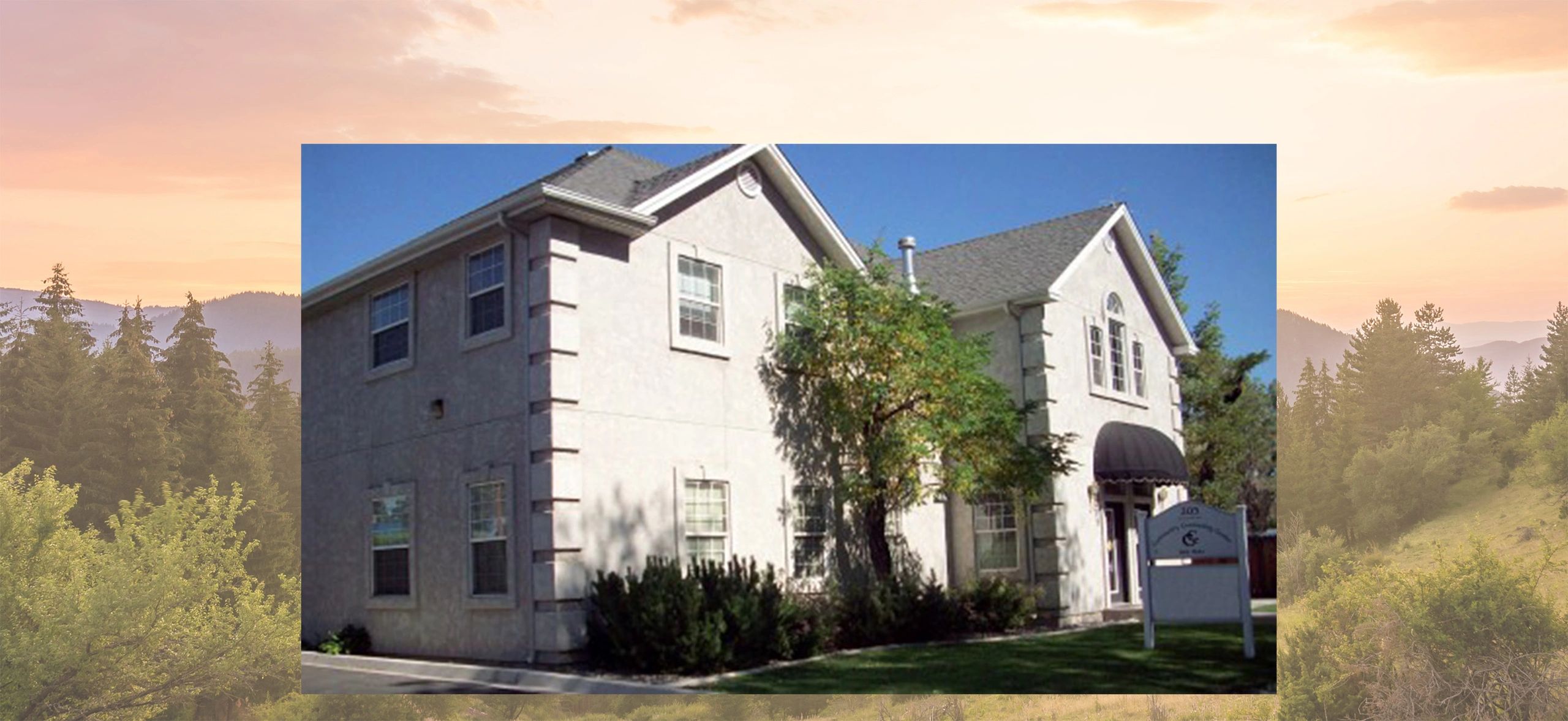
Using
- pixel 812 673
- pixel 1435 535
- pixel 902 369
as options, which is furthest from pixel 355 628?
pixel 1435 535

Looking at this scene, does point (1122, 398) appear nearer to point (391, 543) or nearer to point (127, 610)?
point (391, 543)

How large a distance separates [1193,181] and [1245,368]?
284 centimetres

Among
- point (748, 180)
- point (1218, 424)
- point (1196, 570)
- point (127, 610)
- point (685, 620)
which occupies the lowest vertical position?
point (685, 620)

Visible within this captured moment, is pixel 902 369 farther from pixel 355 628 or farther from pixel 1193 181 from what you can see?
pixel 355 628

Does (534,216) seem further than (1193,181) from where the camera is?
No

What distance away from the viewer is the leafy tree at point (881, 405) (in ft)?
63.1

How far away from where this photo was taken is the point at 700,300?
18.1m

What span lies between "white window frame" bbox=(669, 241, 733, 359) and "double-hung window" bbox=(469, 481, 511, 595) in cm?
264

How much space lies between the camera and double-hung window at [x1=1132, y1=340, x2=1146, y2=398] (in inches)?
850

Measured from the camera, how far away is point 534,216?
16.7 meters

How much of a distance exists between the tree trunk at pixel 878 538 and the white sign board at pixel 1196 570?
3509 mm

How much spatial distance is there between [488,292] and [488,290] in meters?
0.02

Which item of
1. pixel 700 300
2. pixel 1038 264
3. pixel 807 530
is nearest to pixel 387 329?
pixel 700 300

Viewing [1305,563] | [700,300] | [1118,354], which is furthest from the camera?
[1305,563]
